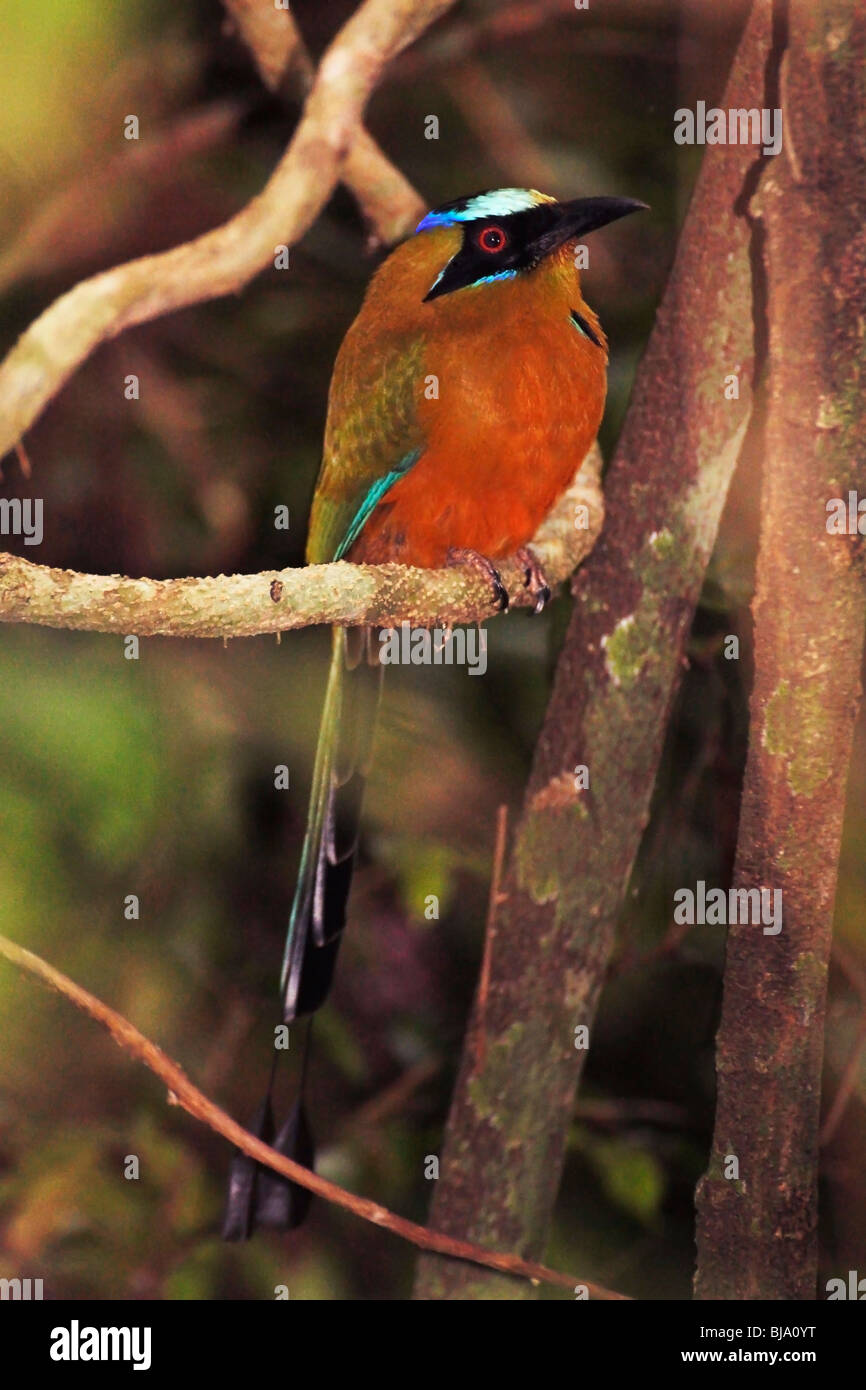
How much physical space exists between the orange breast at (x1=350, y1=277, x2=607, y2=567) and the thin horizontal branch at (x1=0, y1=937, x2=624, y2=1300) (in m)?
0.71

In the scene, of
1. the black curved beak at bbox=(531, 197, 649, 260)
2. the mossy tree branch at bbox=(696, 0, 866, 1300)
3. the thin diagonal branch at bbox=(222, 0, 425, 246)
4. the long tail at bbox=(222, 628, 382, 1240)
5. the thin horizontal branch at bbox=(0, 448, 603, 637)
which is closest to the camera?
the thin horizontal branch at bbox=(0, 448, 603, 637)

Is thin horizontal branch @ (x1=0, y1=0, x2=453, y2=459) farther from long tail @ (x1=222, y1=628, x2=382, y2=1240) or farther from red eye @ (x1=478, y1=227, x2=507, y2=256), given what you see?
long tail @ (x1=222, y1=628, x2=382, y2=1240)

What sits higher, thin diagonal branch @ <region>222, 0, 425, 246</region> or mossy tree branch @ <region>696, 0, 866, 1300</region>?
thin diagonal branch @ <region>222, 0, 425, 246</region>

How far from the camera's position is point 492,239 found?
5.51 ft

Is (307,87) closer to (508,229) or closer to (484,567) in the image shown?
(508,229)

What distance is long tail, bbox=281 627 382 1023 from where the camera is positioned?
5.88 ft

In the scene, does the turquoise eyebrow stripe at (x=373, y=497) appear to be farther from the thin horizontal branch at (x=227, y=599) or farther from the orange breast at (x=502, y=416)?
the thin horizontal branch at (x=227, y=599)

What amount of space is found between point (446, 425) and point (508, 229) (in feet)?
0.84

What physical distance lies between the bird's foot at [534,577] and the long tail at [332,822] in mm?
238

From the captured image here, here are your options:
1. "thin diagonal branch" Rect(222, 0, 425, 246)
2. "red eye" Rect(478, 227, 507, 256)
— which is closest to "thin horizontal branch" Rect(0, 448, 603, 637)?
"red eye" Rect(478, 227, 507, 256)

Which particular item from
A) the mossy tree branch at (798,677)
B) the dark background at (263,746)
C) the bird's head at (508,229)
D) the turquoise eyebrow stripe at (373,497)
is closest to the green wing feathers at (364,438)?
the turquoise eyebrow stripe at (373,497)

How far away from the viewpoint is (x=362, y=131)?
6.35ft
